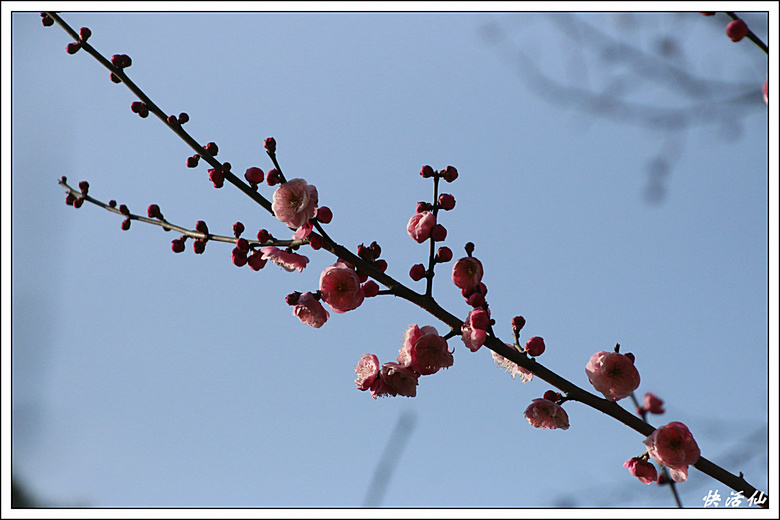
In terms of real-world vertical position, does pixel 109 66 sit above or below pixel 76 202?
above

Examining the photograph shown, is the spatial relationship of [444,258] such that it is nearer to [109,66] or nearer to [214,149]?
[214,149]

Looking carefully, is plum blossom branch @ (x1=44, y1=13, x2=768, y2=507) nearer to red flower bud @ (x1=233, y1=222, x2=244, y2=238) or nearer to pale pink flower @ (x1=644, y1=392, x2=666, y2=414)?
red flower bud @ (x1=233, y1=222, x2=244, y2=238)

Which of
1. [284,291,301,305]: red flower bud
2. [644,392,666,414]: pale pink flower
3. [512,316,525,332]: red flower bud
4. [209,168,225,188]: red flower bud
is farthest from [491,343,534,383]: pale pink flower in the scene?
[644,392,666,414]: pale pink flower

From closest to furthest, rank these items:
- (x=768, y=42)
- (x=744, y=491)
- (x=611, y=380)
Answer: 1. (x=744, y=491)
2. (x=611, y=380)
3. (x=768, y=42)

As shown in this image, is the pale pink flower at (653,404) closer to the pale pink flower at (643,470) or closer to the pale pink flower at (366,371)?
the pale pink flower at (643,470)

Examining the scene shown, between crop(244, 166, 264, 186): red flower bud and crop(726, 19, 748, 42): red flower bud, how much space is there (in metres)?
1.79

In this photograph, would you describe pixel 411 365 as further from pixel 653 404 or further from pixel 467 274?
pixel 653 404

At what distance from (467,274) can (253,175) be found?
88 centimetres

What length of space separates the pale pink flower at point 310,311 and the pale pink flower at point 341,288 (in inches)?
1.8

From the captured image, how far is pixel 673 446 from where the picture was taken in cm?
196

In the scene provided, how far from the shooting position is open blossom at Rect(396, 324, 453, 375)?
2072mm

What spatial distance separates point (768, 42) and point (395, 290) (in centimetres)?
229

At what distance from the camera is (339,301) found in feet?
6.54

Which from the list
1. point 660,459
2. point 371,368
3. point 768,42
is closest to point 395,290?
point 371,368
